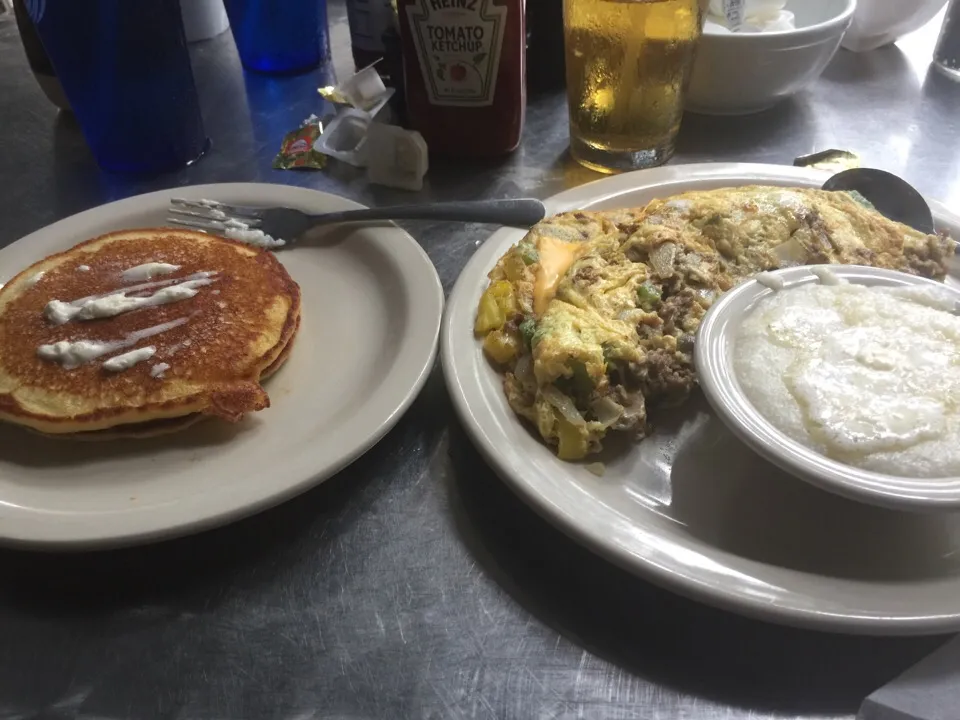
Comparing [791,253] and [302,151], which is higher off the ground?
[791,253]

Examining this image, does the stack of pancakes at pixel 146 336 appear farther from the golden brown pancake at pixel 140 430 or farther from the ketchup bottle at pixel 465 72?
the ketchup bottle at pixel 465 72

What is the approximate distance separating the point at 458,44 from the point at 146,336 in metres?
0.83

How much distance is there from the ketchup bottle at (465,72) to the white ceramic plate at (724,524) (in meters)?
0.66

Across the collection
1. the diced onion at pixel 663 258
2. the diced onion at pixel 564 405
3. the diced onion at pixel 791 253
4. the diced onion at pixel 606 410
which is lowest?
the diced onion at pixel 606 410

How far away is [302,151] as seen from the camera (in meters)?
1.75

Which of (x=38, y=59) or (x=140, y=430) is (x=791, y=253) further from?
(x=38, y=59)

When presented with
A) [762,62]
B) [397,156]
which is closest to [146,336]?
[397,156]

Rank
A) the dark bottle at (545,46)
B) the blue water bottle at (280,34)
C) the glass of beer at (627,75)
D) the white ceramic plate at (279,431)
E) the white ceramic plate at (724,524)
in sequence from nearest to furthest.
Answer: the white ceramic plate at (724,524), the white ceramic plate at (279,431), the glass of beer at (627,75), the dark bottle at (545,46), the blue water bottle at (280,34)

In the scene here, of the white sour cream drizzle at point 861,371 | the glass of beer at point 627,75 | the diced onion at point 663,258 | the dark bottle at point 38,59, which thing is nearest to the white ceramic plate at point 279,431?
the diced onion at point 663,258

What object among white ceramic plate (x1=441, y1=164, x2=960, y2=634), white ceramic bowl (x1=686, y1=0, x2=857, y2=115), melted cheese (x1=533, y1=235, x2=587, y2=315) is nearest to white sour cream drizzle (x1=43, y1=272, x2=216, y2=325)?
white ceramic plate (x1=441, y1=164, x2=960, y2=634)

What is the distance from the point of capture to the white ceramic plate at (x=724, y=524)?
701 millimetres

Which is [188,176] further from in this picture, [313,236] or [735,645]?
[735,645]

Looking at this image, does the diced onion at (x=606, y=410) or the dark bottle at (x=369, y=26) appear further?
Answer: the dark bottle at (x=369, y=26)

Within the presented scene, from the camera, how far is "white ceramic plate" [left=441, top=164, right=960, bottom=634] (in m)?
0.70
